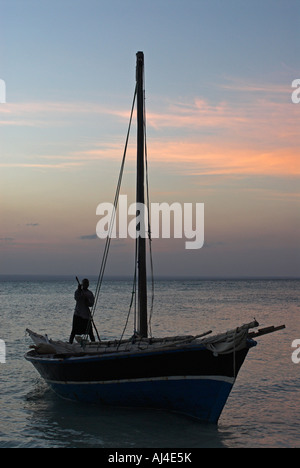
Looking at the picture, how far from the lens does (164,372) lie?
→ 12023mm

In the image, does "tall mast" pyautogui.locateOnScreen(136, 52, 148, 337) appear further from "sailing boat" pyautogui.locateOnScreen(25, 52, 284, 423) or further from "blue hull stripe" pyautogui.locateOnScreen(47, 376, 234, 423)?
"blue hull stripe" pyautogui.locateOnScreen(47, 376, 234, 423)

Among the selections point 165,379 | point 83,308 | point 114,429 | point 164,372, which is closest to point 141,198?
point 83,308

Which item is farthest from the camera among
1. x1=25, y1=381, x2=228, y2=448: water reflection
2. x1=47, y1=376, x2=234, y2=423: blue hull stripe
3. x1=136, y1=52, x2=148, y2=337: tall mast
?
x1=136, y1=52, x2=148, y2=337: tall mast

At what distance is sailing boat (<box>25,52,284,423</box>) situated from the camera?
1173 cm

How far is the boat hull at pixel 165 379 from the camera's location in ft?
38.7

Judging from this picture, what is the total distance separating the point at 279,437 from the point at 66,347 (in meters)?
6.96

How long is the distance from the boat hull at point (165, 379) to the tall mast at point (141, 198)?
205cm

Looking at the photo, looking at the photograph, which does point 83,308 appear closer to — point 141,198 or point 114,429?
point 141,198

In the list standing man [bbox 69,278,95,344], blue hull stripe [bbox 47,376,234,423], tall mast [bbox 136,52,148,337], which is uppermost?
tall mast [bbox 136,52,148,337]

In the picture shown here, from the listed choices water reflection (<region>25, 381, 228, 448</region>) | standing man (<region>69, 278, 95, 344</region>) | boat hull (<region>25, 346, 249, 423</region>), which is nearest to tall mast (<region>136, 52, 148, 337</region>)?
boat hull (<region>25, 346, 249, 423</region>)

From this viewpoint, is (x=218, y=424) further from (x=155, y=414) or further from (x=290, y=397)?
(x=290, y=397)

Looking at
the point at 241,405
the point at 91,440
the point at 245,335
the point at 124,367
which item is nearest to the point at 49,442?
the point at 91,440

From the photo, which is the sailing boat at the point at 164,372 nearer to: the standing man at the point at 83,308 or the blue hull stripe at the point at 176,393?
the blue hull stripe at the point at 176,393
